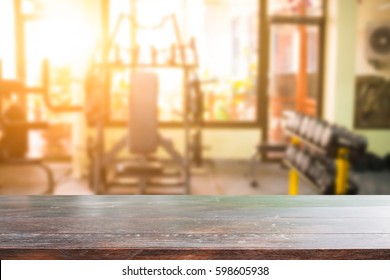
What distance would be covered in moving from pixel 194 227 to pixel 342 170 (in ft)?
10.0

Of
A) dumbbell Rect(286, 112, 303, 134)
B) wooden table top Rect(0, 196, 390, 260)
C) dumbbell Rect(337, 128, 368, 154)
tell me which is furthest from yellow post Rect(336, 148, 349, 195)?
→ wooden table top Rect(0, 196, 390, 260)

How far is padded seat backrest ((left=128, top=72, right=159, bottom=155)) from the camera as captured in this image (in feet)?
16.3

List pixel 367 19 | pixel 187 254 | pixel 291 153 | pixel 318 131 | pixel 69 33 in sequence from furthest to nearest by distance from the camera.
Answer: pixel 367 19, pixel 69 33, pixel 291 153, pixel 318 131, pixel 187 254

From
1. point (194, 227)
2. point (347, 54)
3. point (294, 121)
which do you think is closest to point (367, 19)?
point (347, 54)

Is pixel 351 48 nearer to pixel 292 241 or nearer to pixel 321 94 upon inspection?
pixel 321 94

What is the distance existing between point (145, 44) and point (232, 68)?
1.22m

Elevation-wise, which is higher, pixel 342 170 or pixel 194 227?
pixel 194 227

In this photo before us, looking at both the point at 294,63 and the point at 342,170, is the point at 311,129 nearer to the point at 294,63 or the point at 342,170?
the point at 342,170

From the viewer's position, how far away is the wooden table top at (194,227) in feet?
3.87

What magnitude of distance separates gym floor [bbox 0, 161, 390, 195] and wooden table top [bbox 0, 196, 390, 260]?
12.9 ft

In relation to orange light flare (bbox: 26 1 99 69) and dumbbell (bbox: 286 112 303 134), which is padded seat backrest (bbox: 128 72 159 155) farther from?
orange light flare (bbox: 26 1 99 69)

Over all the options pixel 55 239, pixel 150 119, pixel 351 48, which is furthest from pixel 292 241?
pixel 351 48

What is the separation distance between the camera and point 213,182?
634cm

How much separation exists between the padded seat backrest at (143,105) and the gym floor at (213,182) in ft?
2.65
